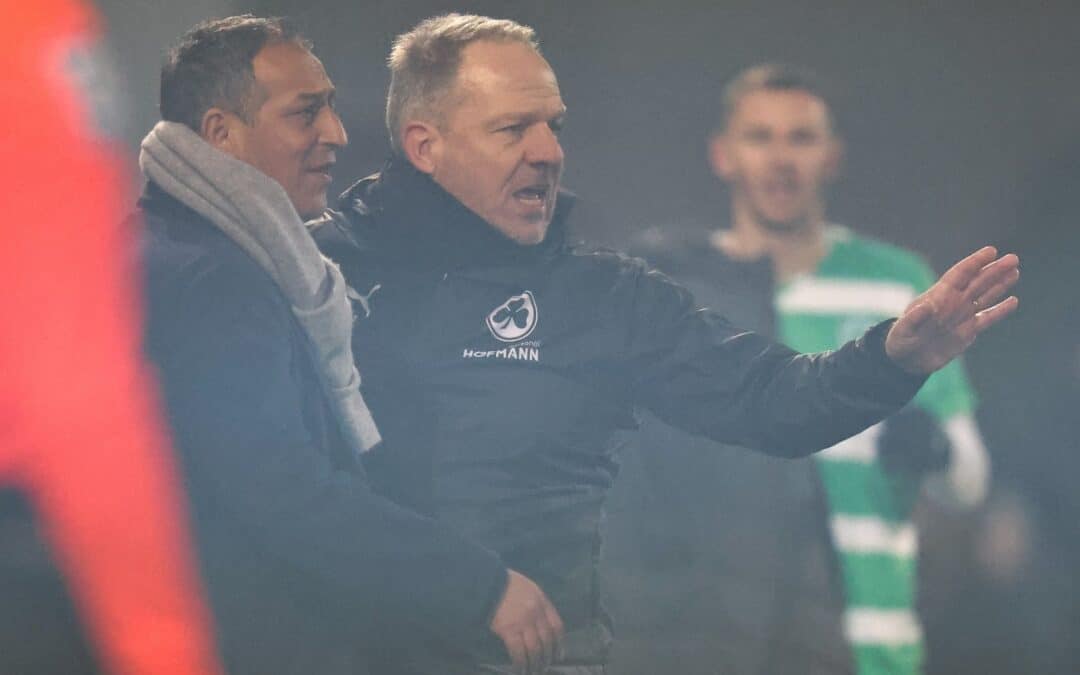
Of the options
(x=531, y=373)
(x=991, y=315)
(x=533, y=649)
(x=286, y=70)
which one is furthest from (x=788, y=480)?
(x=286, y=70)

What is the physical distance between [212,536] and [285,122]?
1.77 ft

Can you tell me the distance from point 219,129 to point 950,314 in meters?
0.88

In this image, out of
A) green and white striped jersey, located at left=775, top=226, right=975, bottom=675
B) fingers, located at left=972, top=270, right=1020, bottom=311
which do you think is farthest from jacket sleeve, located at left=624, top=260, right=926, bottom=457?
green and white striped jersey, located at left=775, top=226, right=975, bottom=675

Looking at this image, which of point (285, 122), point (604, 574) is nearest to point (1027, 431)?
point (604, 574)

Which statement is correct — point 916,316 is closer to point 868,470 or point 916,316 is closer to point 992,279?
point 992,279

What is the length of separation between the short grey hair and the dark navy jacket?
413 millimetres

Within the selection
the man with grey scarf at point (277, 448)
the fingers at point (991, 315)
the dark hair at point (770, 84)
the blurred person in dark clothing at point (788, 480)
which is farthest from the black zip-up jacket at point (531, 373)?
the dark hair at point (770, 84)

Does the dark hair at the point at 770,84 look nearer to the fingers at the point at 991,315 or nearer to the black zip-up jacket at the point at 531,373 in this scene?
the black zip-up jacket at the point at 531,373

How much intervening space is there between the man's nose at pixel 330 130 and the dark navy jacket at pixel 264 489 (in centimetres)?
28

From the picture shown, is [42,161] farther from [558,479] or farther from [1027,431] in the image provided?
[1027,431]

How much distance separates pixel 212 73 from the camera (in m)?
1.71

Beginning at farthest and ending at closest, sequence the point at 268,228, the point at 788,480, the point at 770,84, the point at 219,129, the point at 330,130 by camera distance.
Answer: the point at 770,84
the point at 788,480
the point at 330,130
the point at 219,129
the point at 268,228

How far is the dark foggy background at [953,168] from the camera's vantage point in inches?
102

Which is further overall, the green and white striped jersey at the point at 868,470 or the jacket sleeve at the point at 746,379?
the green and white striped jersey at the point at 868,470
